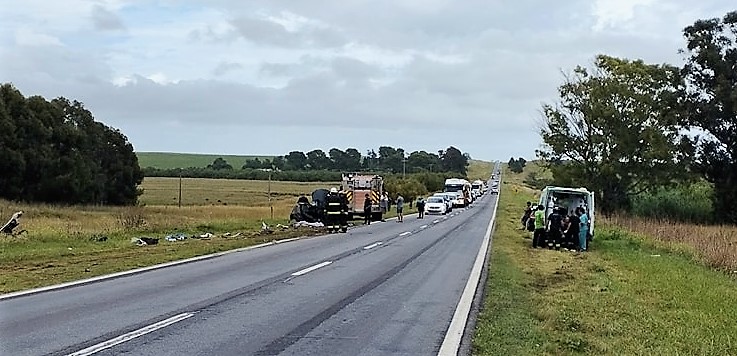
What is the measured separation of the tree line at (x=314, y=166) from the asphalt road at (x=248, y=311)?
106 meters

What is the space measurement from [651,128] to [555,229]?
31320 millimetres

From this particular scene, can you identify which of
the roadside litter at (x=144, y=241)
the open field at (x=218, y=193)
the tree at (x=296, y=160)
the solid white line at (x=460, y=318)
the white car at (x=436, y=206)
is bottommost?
the open field at (x=218, y=193)

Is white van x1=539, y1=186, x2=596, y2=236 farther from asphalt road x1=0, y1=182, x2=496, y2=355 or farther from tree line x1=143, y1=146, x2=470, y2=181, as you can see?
tree line x1=143, y1=146, x2=470, y2=181

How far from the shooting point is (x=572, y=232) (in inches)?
1192

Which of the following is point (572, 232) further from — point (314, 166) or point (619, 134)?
point (314, 166)

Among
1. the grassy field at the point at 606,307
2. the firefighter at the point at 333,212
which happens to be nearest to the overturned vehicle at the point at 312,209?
the firefighter at the point at 333,212

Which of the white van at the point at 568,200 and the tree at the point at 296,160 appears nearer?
the white van at the point at 568,200

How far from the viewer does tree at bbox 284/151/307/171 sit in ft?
530

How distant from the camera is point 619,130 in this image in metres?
60.6

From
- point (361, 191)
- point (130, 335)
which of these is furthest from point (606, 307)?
point (361, 191)

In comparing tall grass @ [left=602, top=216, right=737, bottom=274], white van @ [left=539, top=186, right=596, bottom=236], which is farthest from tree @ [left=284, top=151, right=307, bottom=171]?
white van @ [left=539, top=186, right=596, bottom=236]

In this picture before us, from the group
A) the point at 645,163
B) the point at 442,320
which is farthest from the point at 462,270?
the point at 645,163

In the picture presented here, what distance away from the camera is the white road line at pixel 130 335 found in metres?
9.29

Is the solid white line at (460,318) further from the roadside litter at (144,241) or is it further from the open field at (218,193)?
the open field at (218,193)
